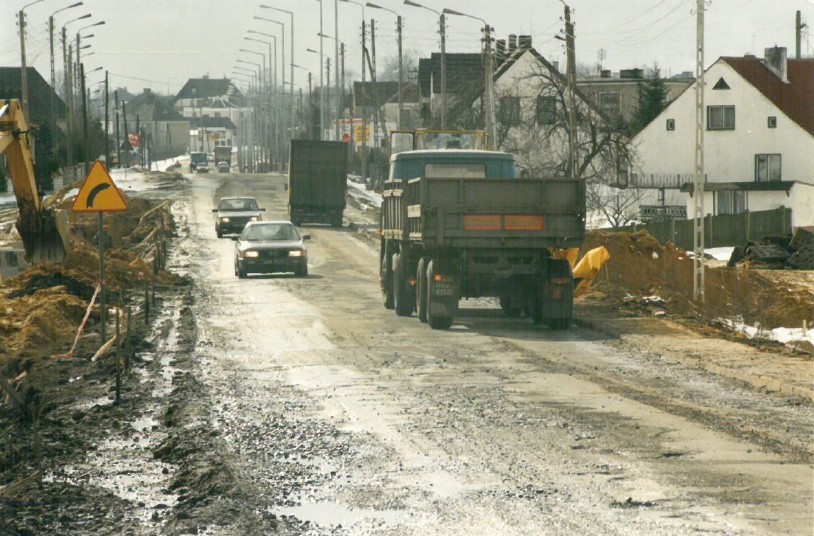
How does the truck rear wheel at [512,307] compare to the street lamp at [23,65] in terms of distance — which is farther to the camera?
the street lamp at [23,65]

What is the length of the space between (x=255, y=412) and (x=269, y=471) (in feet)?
10.4

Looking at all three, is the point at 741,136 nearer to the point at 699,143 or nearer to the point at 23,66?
the point at 23,66

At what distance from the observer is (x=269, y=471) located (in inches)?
408

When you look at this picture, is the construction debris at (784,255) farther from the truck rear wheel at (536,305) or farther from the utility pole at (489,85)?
the truck rear wheel at (536,305)

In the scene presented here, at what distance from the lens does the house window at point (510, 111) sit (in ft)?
260

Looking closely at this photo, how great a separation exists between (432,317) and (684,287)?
6562 mm

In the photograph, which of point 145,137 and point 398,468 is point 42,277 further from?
point 145,137

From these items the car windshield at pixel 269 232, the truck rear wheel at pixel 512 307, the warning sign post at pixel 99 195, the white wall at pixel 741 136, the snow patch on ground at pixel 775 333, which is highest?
the white wall at pixel 741 136

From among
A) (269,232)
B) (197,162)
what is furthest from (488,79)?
(197,162)

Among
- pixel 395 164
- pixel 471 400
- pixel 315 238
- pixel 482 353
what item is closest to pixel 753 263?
pixel 315 238

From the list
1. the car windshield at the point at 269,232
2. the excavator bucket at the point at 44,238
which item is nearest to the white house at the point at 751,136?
the car windshield at the point at 269,232

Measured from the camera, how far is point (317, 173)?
Result: 58.1 meters

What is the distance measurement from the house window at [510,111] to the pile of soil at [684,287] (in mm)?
46332

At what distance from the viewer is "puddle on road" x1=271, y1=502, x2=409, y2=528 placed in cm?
865
